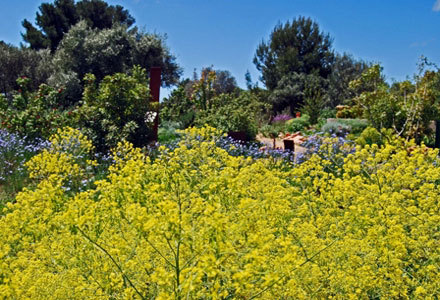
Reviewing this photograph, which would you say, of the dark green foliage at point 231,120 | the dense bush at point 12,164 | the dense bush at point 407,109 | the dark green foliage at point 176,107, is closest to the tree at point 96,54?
the dark green foliage at point 176,107

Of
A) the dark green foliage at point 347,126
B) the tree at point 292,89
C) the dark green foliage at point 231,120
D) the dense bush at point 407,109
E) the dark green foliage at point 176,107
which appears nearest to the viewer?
the dark green foliage at point 231,120

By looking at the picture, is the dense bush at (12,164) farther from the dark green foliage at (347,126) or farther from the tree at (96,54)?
the tree at (96,54)

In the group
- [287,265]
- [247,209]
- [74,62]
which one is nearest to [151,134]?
[247,209]

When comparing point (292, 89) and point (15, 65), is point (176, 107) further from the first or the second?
point (15, 65)

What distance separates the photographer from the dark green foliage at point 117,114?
9.03 m

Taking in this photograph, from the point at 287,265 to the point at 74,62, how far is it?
17.8 m

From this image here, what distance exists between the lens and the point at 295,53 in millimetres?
26844

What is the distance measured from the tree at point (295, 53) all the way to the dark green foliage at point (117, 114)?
60.3ft

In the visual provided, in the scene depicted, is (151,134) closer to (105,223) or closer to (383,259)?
(105,223)

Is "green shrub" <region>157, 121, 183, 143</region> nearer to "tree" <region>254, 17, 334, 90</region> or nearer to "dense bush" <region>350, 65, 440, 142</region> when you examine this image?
"dense bush" <region>350, 65, 440, 142</region>

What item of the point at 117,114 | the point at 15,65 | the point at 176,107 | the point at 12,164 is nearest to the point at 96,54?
the point at 176,107

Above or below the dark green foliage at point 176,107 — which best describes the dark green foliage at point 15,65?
above

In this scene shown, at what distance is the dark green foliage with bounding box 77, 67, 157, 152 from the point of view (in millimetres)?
Answer: 9031

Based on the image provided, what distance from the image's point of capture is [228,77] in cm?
3597
